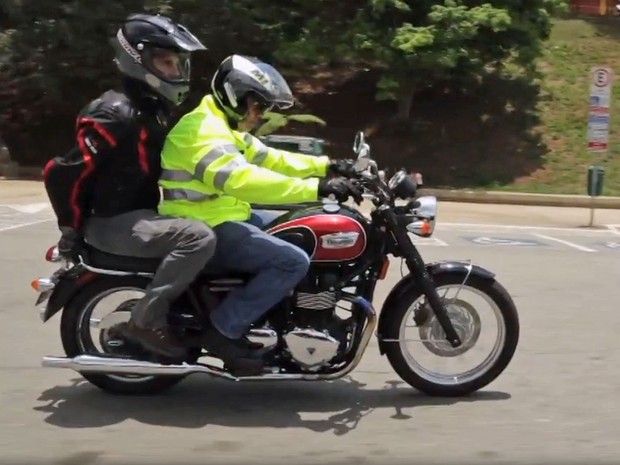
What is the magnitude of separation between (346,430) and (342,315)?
621mm

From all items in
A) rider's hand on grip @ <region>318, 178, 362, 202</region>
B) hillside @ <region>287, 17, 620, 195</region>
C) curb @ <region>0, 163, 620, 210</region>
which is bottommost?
curb @ <region>0, 163, 620, 210</region>

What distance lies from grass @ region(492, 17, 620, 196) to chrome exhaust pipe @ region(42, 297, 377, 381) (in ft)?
48.5

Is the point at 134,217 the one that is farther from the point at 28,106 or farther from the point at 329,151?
the point at 28,106

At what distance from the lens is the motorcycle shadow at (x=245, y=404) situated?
17.0 ft

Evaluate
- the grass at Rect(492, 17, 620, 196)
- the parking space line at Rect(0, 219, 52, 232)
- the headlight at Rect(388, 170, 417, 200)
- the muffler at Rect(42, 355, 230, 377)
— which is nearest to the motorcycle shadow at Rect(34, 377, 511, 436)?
the muffler at Rect(42, 355, 230, 377)

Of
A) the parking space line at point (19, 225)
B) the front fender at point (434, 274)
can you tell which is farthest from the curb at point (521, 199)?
the front fender at point (434, 274)

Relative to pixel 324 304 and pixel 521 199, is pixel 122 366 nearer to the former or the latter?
pixel 324 304

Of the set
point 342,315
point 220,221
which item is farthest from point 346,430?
point 220,221

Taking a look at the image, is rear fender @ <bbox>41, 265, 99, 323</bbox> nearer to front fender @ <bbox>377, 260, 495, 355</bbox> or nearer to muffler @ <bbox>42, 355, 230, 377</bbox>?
muffler @ <bbox>42, 355, 230, 377</bbox>

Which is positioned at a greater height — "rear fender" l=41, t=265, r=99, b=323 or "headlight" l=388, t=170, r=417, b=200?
"headlight" l=388, t=170, r=417, b=200

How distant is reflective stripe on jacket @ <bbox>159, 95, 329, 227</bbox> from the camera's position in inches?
197

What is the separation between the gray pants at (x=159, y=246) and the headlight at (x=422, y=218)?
1045 millimetres

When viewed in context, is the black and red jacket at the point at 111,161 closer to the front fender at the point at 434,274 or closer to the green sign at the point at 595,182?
the front fender at the point at 434,274

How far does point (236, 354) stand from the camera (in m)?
5.20
